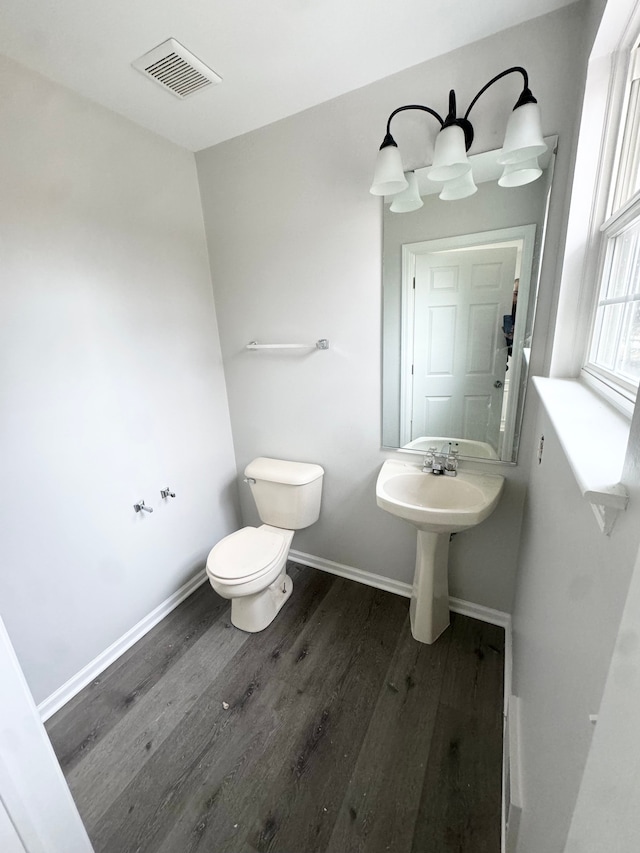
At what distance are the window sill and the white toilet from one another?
125 cm

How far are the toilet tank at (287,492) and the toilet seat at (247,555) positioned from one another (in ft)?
0.29

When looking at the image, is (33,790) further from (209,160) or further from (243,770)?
(209,160)

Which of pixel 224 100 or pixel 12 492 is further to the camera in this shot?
pixel 224 100

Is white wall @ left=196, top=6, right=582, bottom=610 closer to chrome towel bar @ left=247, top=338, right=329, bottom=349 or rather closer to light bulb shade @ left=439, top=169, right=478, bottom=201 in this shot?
chrome towel bar @ left=247, top=338, right=329, bottom=349

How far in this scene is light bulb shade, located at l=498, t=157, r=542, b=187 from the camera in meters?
Result: 1.20

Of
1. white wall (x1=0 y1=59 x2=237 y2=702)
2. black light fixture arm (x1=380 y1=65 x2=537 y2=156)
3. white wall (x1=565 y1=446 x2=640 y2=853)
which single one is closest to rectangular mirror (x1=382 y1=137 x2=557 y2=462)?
black light fixture arm (x1=380 y1=65 x2=537 y2=156)

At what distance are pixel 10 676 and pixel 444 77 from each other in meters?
2.18

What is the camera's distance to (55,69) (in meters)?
1.25

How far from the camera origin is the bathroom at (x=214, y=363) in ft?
3.82

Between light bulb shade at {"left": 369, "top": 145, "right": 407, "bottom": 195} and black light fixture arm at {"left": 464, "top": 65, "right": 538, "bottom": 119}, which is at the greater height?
black light fixture arm at {"left": 464, "top": 65, "right": 538, "bottom": 119}

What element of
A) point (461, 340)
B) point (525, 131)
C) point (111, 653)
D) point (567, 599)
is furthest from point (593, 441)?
point (111, 653)

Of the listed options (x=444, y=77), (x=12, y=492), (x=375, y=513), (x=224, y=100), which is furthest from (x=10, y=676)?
(x=444, y=77)

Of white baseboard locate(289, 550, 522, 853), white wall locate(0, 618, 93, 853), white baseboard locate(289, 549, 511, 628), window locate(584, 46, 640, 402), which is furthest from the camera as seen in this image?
white baseboard locate(289, 549, 511, 628)

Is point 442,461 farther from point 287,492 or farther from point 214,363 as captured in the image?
point 214,363
